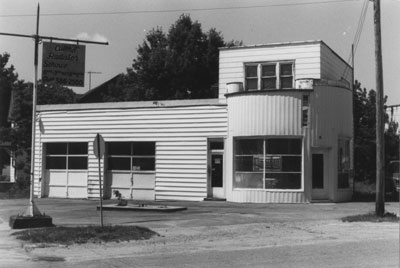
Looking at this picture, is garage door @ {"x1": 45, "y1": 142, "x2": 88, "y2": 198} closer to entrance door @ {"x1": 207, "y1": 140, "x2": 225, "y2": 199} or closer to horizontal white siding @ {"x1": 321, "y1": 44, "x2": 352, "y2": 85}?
entrance door @ {"x1": 207, "y1": 140, "x2": 225, "y2": 199}

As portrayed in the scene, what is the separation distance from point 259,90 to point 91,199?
9718 millimetres

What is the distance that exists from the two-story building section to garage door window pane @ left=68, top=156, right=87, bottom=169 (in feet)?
0.16

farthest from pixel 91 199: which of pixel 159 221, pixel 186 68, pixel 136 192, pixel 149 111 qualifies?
pixel 186 68

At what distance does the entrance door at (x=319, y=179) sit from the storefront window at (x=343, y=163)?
98cm

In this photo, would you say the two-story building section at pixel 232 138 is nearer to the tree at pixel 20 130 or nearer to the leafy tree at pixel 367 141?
the leafy tree at pixel 367 141

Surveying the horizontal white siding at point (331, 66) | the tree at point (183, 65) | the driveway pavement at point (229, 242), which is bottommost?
the driveway pavement at point (229, 242)

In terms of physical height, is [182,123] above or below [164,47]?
below

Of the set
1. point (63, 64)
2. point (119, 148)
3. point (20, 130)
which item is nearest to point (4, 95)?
point (20, 130)

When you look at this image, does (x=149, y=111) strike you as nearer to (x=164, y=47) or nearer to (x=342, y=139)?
(x=342, y=139)

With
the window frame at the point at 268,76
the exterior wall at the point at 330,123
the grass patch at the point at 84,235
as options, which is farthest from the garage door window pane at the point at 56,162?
the grass patch at the point at 84,235

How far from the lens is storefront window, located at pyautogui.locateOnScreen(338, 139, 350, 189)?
79.0 feet

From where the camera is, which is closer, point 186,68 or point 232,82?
point 232,82

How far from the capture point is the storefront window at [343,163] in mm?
24078

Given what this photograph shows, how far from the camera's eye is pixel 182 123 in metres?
25.1
